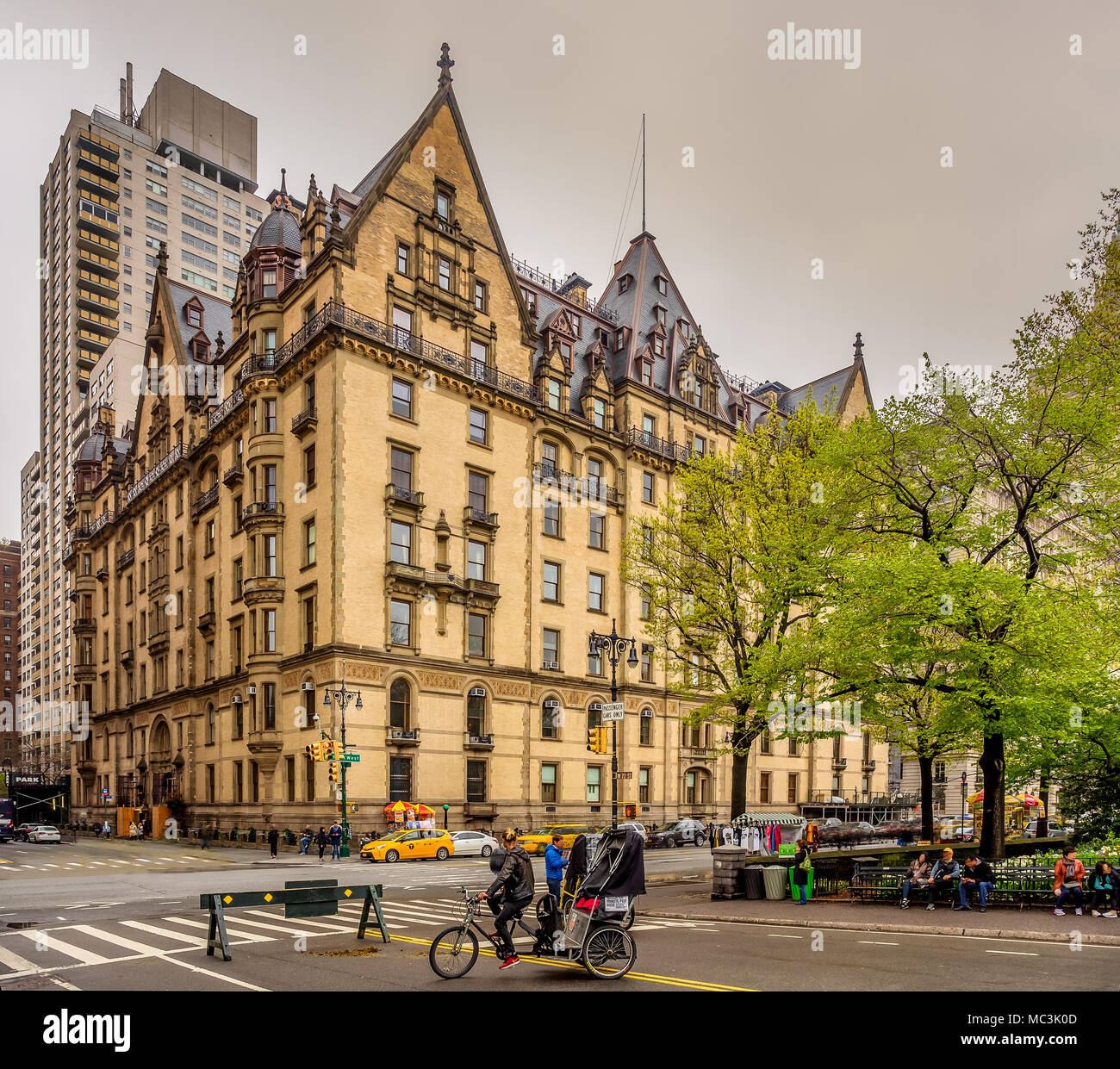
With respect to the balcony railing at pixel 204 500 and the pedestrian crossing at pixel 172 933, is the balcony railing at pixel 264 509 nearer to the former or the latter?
the balcony railing at pixel 204 500

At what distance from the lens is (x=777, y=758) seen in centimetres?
6669

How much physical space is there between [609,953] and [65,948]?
30.5 ft

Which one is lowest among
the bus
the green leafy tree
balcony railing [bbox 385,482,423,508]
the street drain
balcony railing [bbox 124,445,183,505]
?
the bus

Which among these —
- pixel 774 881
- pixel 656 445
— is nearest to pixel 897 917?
pixel 774 881

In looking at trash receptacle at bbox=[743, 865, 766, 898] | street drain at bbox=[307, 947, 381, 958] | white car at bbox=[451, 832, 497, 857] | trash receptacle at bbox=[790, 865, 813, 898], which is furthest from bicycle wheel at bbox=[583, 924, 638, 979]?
white car at bbox=[451, 832, 497, 857]

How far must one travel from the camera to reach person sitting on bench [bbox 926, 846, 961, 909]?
20.1 m

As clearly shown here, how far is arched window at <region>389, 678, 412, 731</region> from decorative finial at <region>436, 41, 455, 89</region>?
33.0 metres

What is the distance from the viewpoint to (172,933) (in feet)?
56.6

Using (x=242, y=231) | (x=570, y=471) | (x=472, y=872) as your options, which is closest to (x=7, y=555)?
(x=242, y=231)

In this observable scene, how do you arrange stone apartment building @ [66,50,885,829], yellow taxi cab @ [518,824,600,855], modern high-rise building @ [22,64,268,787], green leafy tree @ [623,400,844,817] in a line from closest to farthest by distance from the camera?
green leafy tree @ [623,400,844,817] < yellow taxi cab @ [518,824,600,855] < stone apartment building @ [66,50,885,829] < modern high-rise building @ [22,64,268,787]

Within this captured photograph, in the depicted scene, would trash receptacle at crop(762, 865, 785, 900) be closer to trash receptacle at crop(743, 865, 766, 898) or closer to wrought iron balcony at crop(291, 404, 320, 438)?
trash receptacle at crop(743, 865, 766, 898)

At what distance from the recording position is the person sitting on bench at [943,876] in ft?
66.0

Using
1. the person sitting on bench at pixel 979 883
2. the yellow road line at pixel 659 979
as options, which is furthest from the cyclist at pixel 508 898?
the person sitting on bench at pixel 979 883

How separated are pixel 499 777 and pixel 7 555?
14181 cm
